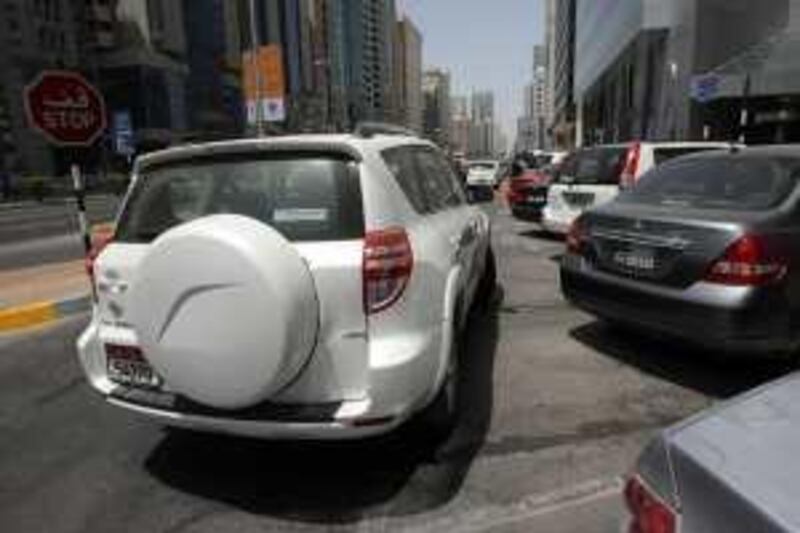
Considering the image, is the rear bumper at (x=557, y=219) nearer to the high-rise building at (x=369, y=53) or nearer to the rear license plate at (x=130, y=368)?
the rear license plate at (x=130, y=368)

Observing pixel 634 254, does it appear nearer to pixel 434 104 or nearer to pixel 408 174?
pixel 408 174

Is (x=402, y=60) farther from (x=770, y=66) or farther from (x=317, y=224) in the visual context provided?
(x=317, y=224)

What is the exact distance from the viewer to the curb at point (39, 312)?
7531mm

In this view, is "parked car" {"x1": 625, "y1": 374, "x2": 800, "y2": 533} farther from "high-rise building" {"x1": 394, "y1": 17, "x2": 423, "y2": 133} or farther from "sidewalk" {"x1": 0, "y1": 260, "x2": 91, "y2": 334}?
"high-rise building" {"x1": 394, "y1": 17, "x2": 423, "y2": 133}

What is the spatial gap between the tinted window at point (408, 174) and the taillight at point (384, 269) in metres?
0.57

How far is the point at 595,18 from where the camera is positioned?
78.8 metres

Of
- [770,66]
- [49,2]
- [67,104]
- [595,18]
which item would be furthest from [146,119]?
[67,104]

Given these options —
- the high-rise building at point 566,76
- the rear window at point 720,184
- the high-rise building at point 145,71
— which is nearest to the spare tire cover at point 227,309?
the rear window at point 720,184

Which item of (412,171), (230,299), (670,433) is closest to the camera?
(670,433)

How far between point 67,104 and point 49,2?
78.8 meters

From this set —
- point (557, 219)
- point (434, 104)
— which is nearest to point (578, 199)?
point (557, 219)

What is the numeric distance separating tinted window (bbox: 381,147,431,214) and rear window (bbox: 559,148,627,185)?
282 inches

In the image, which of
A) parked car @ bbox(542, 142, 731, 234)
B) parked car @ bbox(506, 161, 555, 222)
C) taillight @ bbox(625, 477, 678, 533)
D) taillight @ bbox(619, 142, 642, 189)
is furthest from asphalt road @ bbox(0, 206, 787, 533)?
parked car @ bbox(506, 161, 555, 222)

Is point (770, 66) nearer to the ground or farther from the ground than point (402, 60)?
nearer to the ground
